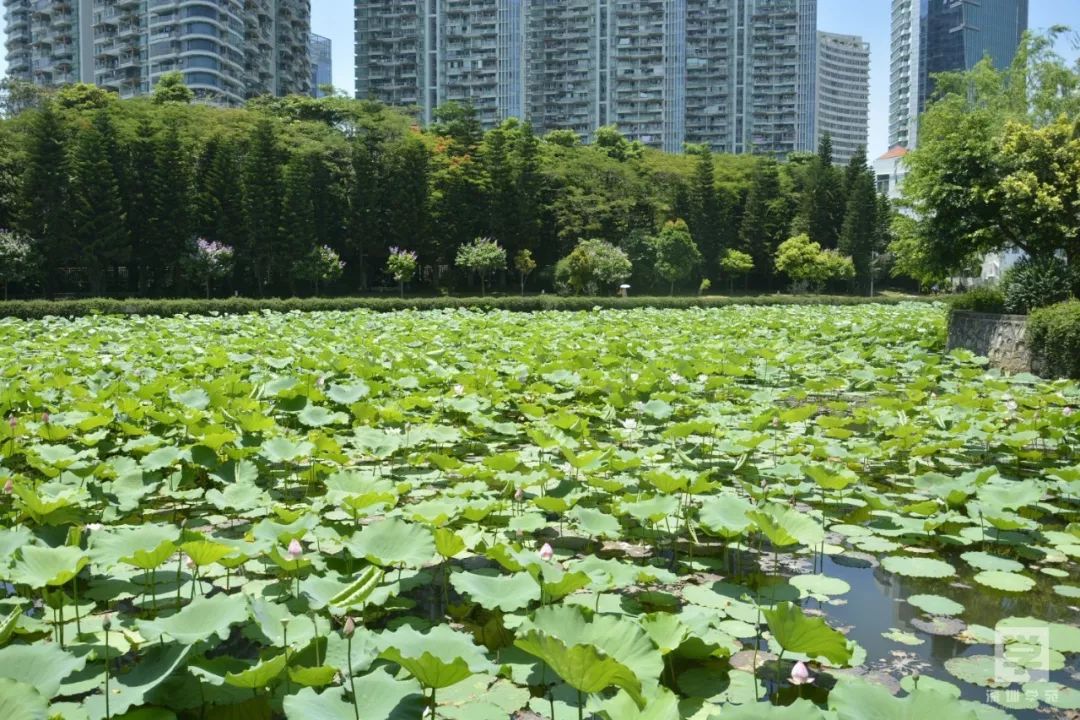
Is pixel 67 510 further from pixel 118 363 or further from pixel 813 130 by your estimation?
pixel 813 130

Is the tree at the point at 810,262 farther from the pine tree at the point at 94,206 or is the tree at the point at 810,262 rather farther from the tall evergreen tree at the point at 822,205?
the pine tree at the point at 94,206

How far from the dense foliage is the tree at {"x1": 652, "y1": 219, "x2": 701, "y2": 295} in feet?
0.44

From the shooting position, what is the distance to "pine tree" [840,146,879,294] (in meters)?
40.9

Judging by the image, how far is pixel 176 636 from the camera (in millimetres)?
1645

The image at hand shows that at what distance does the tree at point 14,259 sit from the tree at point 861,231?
3450cm

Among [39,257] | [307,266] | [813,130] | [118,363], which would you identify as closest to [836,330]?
[118,363]

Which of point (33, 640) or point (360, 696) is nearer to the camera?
point (360, 696)

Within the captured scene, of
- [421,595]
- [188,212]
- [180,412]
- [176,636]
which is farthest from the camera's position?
[188,212]

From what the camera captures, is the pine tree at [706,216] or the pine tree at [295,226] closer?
the pine tree at [295,226]

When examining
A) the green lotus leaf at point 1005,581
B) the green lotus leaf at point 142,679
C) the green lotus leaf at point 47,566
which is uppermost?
the green lotus leaf at point 47,566

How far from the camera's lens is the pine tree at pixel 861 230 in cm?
4088

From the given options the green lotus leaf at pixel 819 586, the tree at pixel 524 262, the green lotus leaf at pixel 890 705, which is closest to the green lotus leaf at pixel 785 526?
the green lotus leaf at pixel 819 586

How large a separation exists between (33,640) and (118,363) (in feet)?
15.1

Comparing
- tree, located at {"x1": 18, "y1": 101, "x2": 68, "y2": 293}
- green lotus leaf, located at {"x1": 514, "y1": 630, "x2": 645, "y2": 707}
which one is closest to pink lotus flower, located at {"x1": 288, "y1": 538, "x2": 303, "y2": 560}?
green lotus leaf, located at {"x1": 514, "y1": 630, "x2": 645, "y2": 707}
